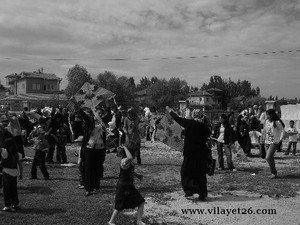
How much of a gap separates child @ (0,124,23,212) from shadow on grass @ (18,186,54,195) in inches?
61.1

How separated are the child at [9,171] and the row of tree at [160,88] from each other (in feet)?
223

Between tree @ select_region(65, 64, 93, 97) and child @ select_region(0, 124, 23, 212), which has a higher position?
tree @ select_region(65, 64, 93, 97)

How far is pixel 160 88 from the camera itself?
4503 inches

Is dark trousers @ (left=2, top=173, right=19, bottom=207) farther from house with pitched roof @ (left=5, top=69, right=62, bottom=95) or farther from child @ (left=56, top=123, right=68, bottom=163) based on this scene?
house with pitched roof @ (left=5, top=69, right=62, bottom=95)

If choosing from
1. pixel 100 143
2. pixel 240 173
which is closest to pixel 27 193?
pixel 100 143

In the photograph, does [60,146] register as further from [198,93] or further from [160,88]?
[198,93]

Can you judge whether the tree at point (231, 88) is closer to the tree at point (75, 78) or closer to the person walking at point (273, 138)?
the tree at point (75, 78)

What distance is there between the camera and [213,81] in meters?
117

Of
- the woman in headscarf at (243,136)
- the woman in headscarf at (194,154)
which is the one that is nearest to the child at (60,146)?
the woman in headscarf at (194,154)

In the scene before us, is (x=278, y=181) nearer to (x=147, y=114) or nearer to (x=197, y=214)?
(x=197, y=214)

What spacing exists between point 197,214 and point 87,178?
2721 mm

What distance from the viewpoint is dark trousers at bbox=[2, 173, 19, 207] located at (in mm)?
7434

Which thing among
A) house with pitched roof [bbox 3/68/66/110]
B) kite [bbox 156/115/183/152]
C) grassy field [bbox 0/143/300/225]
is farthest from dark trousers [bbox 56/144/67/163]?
house with pitched roof [bbox 3/68/66/110]

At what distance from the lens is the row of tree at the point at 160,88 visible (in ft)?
250
